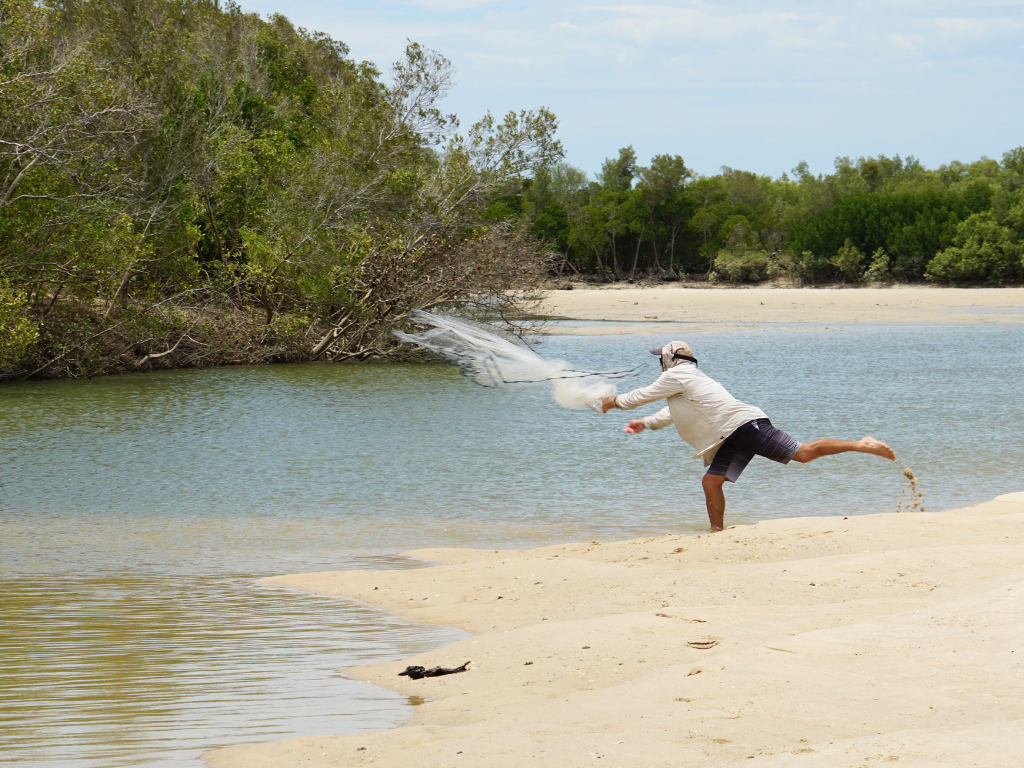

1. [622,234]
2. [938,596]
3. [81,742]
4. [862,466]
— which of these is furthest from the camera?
[622,234]

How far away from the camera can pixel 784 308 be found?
5044cm

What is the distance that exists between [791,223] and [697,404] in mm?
72619

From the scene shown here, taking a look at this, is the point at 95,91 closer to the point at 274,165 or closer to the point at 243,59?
the point at 274,165

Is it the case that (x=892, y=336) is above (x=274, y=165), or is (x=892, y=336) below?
below

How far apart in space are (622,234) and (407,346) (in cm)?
5557

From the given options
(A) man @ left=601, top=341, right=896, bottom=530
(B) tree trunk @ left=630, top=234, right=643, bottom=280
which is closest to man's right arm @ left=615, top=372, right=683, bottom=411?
(A) man @ left=601, top=341, right=896, bottom=530

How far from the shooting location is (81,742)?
455cm

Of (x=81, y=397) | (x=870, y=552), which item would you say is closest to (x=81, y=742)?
(x=870, y=552)

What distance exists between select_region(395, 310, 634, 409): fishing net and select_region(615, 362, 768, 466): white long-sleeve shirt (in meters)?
0.45

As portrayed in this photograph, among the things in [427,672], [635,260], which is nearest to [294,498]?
[427,672]

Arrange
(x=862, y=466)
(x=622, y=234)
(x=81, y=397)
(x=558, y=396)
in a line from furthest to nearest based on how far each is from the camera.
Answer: (x=622, y=234), (x=81, y=397), (x=862, y=466), (x=558, y=396)

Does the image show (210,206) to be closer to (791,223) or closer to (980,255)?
(980,255)

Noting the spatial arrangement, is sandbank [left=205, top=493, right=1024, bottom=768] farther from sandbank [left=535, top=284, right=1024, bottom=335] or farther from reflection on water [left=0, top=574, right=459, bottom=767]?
sandbank [left=535, top=284, right=1024, bottom=335]

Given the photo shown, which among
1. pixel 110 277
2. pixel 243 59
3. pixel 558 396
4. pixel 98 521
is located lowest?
pixel 98 521
